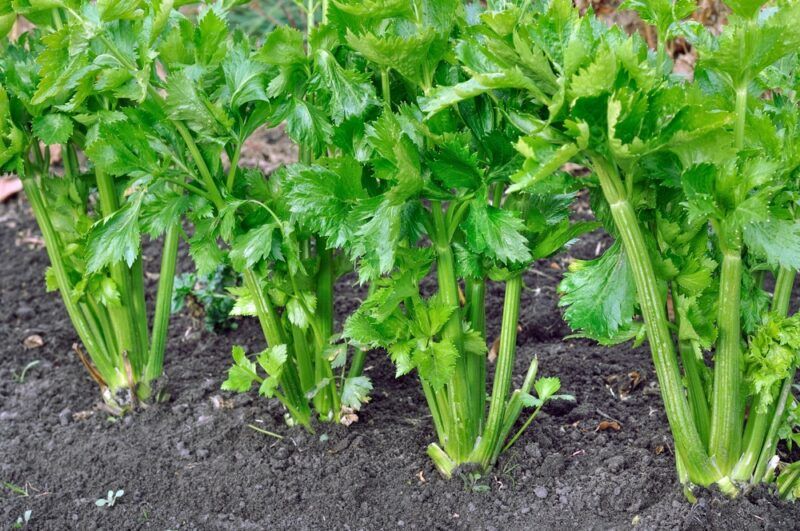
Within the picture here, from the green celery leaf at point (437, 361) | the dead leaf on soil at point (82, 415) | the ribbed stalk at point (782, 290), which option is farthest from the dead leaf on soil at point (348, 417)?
the ribbed stalk at point (782, 290)

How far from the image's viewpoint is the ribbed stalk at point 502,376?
7.45 feet

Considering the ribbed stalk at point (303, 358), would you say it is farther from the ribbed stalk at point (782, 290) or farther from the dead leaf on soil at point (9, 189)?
the dead leaf on soil at point (9, 189)

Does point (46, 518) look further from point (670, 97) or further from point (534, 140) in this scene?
point (670, 97)

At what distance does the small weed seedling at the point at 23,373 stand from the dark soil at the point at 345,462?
0.8 inches

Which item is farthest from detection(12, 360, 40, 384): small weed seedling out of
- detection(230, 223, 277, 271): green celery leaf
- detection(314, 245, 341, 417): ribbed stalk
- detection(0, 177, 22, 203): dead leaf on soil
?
detection(0, 177, 22, 203): dead leaf on soil

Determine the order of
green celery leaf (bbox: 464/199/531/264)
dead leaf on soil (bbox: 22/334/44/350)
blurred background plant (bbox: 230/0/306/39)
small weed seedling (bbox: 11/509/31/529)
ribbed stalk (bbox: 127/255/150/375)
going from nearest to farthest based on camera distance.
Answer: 1. green celery leaf (bbox: 464/199/531/264)
2. small weed seedling (bbox: 11/509/31/529)
3. ribbed stalk (bbox: 127/255/150/375)
4. dead leaf on soil (bbox: 22/334/44/350)
5. blurred background plant (bbox: 230/0/306/39)

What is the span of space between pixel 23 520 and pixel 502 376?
4.62 feet

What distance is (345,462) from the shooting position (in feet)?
8.54

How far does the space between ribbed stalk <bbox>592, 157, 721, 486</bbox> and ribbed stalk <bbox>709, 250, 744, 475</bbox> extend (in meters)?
0.04

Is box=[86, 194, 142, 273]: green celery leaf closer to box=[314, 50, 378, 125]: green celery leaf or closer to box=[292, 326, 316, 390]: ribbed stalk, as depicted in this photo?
box=[292, 326, 316, 390]: ribbed stalk

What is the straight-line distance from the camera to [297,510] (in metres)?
2.46

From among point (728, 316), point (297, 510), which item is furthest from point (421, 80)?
point (297, 510)

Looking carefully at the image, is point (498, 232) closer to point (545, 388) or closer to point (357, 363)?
point (545, 388)

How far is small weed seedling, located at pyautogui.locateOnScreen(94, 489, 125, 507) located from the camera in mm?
2580
